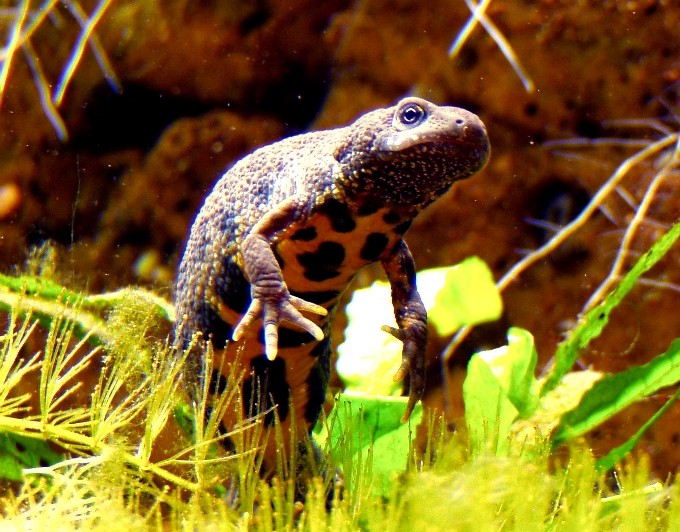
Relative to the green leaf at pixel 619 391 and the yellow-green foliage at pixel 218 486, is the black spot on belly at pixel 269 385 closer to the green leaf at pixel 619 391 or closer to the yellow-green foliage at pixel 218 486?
the yellow-green foliage at pixel 218 486

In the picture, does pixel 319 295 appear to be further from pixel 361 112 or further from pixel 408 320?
pixel 361 112

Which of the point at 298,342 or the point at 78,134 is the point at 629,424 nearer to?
the point at 298,342

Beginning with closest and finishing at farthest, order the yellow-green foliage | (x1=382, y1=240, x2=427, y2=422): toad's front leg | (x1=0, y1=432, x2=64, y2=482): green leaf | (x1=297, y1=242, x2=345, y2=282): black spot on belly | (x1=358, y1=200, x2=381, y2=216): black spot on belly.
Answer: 1. the yellow-green foliage
2. (x1=358, y1=200, x2=381, y2=216): black spot on belly
3. (x1=297, y1=242, x2=345, y2=282): black spot on belly
4. (x1=382, y1=240, x2=427, y2=422): toad's front leg
5. (x1=0, y1=432, x2=64, y2=482): green leaf

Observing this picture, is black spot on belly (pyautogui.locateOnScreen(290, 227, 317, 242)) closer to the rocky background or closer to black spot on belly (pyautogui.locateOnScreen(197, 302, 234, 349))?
black spot on belly (pyautogui.locateOnScreen(197, 302, 234, 349))

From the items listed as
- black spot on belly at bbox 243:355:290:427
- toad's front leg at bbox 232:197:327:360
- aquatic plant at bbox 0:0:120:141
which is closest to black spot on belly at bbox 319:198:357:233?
toad's front leg at bbox 232:197:327:360

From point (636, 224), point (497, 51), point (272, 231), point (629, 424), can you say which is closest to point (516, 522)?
point (272, 231)

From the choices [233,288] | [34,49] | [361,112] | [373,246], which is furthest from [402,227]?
[34,49]
